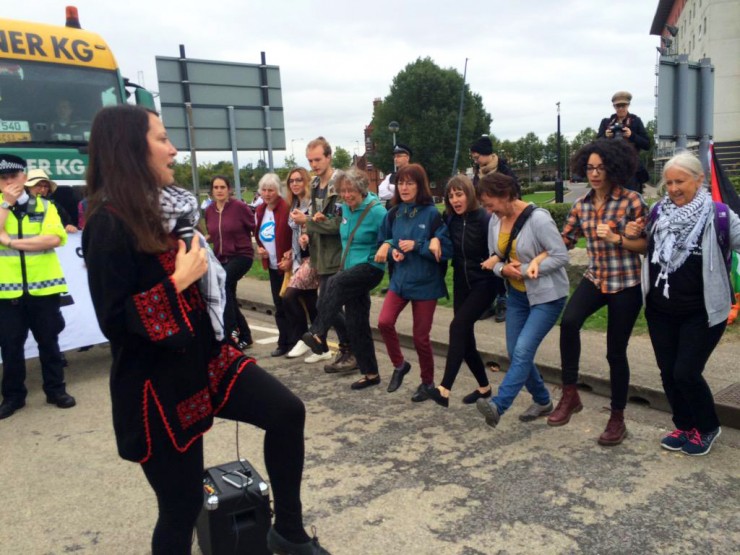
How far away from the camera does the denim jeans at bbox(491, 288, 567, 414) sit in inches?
164

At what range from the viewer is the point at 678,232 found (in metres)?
3.67

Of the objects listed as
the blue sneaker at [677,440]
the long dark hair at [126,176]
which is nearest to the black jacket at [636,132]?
the blue sneaker at [677,440]

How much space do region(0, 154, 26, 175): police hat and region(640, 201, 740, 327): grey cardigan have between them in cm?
488

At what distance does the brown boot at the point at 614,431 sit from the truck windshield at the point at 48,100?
295 inches

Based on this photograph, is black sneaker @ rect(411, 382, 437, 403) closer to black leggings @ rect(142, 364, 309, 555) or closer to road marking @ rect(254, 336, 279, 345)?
black leggings @ rect(142, 364, 309, 555)

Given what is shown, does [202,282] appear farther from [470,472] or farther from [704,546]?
[704,546]

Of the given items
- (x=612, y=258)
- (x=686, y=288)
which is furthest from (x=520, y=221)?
(x=686, y=288)

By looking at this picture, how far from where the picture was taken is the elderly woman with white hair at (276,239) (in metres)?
6.54

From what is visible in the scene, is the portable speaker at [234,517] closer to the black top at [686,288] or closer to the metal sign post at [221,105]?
the black top at [686,288]

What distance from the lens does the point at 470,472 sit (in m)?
3.76

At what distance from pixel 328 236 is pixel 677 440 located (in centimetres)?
327

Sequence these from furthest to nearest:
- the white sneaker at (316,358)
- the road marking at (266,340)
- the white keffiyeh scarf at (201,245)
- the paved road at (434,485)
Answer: the road marking at (266,340), the white sneaker at (316,358), the paved road at (434,485), the white keffiyeh scarf at (201,245)

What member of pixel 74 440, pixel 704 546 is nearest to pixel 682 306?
pixel 704 546

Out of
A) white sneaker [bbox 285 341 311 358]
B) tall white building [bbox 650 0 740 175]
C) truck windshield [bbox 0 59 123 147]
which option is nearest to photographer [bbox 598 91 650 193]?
white sneaker [bbox 285 341 311 358]
